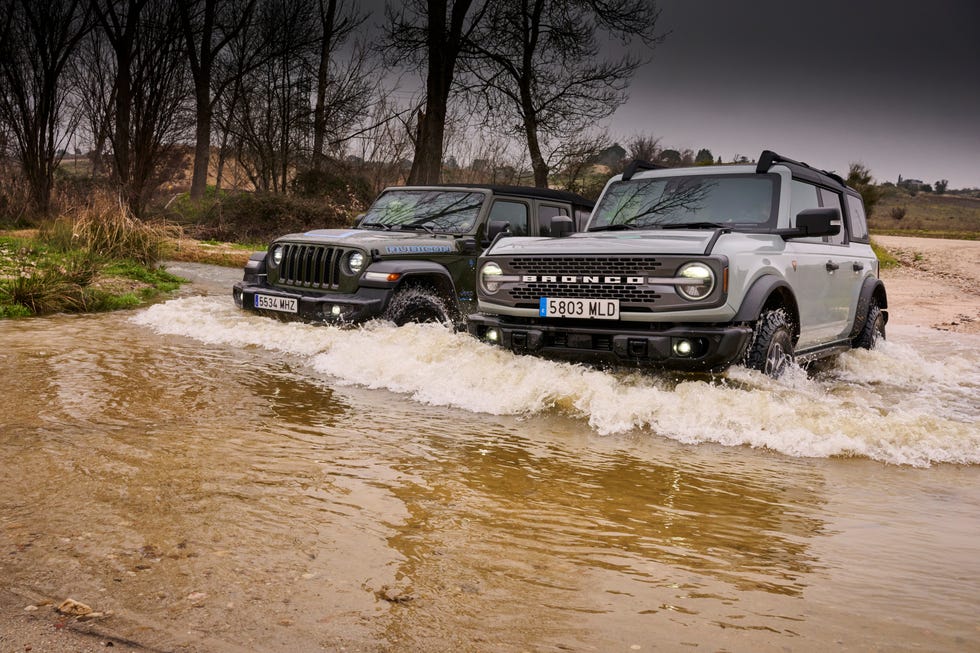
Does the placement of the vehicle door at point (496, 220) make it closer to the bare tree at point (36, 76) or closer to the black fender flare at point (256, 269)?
the black fender flare at point (256, 269)

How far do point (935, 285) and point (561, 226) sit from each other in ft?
49.6

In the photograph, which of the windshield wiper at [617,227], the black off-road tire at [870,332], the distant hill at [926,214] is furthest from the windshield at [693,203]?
the distant hill at [926,214]

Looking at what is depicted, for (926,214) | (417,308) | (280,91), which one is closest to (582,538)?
(417,308)

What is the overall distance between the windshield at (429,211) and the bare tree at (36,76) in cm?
1473

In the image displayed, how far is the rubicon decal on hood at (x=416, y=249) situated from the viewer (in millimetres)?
7762

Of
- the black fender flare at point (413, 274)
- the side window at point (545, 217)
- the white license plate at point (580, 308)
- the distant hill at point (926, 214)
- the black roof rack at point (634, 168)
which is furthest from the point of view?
the distant hill at point (926, 214)

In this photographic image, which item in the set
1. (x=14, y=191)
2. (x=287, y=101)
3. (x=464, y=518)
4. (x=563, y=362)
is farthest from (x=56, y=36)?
(x=464, y=518)

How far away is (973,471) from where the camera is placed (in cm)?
446

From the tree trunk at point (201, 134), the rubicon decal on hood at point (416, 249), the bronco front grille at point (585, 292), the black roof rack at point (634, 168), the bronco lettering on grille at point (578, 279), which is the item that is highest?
the tree trunk at point (201, 134)

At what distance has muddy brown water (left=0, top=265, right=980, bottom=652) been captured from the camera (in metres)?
2.37

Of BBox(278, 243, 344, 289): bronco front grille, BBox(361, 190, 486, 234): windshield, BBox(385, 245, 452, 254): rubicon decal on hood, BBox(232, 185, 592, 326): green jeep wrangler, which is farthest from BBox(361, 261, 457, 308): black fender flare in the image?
BBox(361, 190, 486, 234): windshield

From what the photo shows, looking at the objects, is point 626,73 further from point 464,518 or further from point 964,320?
point 464,518

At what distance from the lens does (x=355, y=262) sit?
768 centimetres

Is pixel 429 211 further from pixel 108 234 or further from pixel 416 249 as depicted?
pixel 108 234
